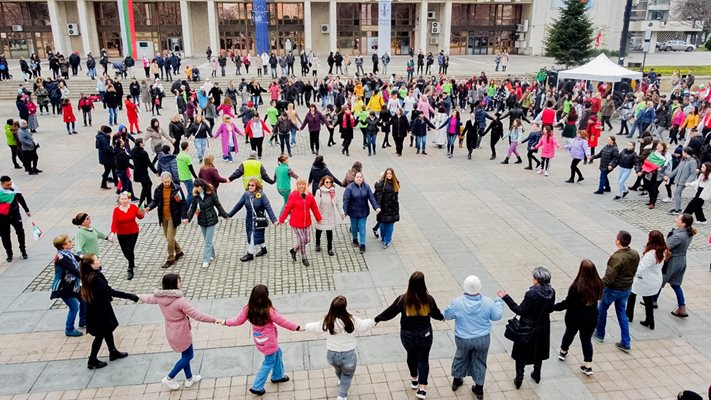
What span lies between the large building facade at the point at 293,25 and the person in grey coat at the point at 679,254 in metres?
38.5

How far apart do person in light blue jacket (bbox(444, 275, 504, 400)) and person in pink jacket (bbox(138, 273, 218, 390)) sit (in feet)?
8.56

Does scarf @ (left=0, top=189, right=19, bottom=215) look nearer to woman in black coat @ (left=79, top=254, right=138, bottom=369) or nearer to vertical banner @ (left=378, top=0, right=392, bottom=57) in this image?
woman in black coat @ (left=79, top=254, right=138, bottom=369)

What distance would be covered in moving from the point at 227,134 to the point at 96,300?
10.3 m

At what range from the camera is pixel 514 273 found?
361 inches

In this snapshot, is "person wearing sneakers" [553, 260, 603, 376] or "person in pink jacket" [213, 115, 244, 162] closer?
"person wearing sneakers" [553, 260, 603, 376]

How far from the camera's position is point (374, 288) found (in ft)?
28.5

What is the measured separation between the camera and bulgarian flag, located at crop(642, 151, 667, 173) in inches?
491

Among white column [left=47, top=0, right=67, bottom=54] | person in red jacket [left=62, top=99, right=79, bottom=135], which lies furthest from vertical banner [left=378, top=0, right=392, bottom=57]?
white column [left=47, top=0, right=67, bottom=54]

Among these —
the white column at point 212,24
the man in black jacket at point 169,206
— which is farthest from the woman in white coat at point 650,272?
the white column at point 212,24

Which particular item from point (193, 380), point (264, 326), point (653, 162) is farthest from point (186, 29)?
point (264, 326)

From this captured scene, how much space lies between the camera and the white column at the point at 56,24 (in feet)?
144

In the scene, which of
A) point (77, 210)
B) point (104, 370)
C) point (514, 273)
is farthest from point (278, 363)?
point (77, 210)

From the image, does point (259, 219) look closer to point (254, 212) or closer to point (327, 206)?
point (254, 212)

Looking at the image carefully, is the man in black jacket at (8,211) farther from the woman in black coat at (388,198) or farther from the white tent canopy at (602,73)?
the white tent canopy at (602,73)
